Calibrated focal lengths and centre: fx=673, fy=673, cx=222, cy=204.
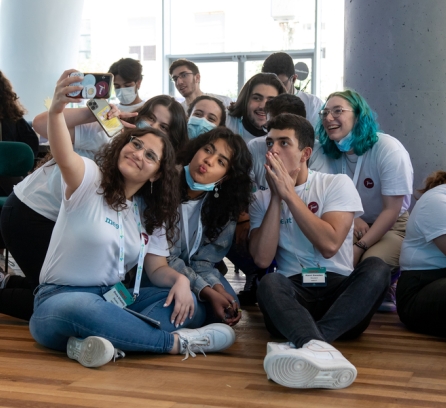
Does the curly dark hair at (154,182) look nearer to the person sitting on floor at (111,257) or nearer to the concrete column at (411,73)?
the person sitting on floor at (111,257)

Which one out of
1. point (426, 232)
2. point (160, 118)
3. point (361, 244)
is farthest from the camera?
point (361, 244)

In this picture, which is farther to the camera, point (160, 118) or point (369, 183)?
point (369, 183)

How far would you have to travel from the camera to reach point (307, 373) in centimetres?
224

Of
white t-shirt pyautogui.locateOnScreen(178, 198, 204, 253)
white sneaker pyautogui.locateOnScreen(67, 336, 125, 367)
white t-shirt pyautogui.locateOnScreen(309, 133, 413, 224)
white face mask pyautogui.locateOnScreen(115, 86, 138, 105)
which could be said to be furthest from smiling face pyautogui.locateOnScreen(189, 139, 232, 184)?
white face mask pyautogui.locateOnScreen(115, 86, 138, 105)

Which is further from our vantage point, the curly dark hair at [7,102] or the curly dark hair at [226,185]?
the curly dark hair at [7,102]

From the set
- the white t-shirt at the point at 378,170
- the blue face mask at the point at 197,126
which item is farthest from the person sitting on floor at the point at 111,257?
the white t-shirt at the point at 378,170

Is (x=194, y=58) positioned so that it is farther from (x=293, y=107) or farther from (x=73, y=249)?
(x=73, y=249)

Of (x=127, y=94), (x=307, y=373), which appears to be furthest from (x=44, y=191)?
(x=127, y=94)

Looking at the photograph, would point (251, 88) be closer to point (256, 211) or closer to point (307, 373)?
point (256, 211)

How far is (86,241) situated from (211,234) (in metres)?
0.81

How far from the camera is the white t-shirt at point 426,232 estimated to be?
10.2 feet

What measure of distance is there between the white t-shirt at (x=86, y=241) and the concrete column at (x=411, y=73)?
2574 mm

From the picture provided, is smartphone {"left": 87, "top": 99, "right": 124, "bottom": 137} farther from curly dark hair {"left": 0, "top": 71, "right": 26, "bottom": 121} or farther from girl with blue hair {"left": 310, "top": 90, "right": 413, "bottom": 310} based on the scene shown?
curly dark hair {"left": 0, "top": 71, "right": 26, "bottom": 121}

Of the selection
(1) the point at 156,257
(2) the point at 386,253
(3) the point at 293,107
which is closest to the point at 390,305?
Result: (2) the point at 386,253
